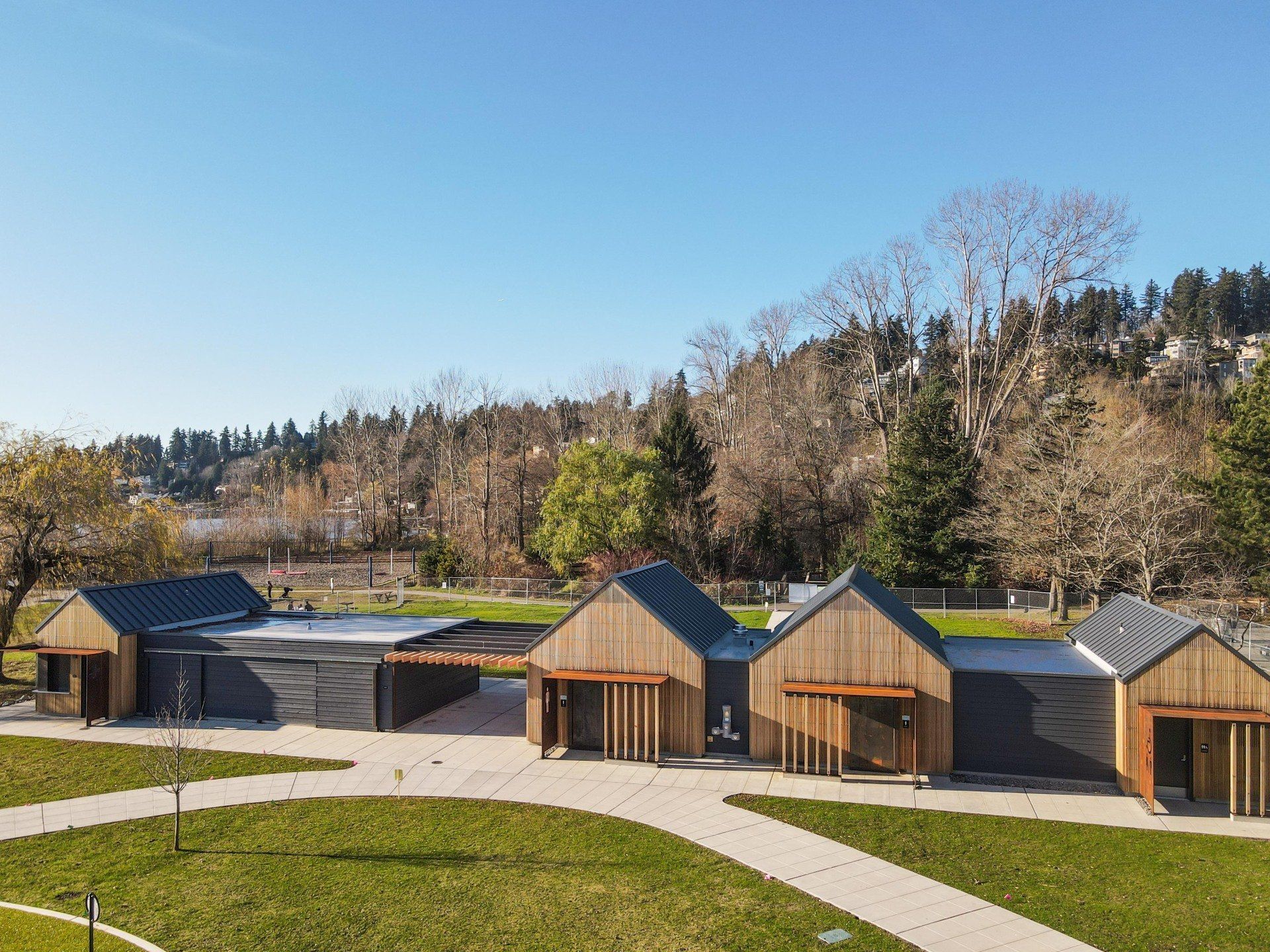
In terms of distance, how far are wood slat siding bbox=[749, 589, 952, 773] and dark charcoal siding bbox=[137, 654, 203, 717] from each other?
50.7ft

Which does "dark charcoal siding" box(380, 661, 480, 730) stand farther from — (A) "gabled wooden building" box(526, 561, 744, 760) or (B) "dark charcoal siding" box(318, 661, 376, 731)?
(A) "gabled wooden building" box(526, 561, 744, 760)

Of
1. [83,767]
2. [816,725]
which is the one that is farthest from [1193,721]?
[83,767]

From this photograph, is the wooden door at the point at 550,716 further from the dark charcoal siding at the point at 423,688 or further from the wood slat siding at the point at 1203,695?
the wood slat siding at the point at 1203,695

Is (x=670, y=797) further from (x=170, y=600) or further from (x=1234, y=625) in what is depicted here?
(x=1234, y=625)

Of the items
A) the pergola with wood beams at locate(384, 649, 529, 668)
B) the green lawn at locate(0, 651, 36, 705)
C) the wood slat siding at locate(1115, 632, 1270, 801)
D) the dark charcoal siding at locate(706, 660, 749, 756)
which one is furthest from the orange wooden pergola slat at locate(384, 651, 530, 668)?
the wood slat siding at locate(1115, 632, 1270, 801)

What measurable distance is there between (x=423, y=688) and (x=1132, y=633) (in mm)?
17477

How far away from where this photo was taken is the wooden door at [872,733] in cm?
1728

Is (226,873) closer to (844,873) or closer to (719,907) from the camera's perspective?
(719,907)

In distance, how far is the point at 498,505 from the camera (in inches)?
2295

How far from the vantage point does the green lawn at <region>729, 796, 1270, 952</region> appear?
10.9 meters

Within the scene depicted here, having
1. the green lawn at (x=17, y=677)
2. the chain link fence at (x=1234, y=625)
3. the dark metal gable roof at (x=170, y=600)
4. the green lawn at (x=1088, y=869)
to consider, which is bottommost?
the green lawn at (x=17, y=677)

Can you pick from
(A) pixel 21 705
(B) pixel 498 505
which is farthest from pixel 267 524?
(A) pixel 21 705

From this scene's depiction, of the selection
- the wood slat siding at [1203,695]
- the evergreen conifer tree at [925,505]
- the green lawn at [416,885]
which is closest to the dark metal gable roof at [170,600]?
the green lawn at [416,885]

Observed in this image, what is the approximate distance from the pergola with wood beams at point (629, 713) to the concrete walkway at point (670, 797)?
15.6 inches
